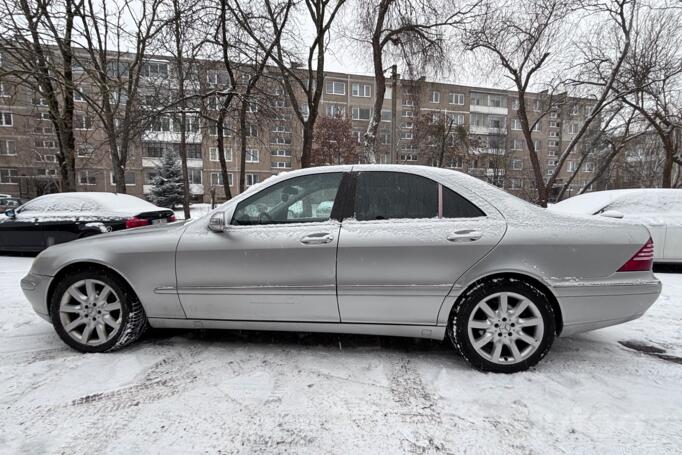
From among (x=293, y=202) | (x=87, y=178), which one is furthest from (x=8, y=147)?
(x=293, y=202)

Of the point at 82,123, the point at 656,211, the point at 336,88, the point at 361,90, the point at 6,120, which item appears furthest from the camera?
the point at 361,90

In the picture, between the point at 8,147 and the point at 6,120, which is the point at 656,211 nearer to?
the point at 8,147

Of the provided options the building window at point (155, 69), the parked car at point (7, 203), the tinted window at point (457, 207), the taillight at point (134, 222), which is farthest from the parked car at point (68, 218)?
the parked car at point (7, 203)

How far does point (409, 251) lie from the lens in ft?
8.70

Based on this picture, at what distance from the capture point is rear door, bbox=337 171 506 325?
2.63 meters

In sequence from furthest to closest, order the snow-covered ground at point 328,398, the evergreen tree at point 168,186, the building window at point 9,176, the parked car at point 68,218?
1. the building window at point 9,176
2. the evergreen tree at point 168,186
3. the parked car at point 68,218
4. the snow-covered ground at point 328,398

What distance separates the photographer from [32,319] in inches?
152

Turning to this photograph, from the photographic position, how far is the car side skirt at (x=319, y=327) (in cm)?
275

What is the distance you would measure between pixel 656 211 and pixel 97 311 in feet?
A: 27.8

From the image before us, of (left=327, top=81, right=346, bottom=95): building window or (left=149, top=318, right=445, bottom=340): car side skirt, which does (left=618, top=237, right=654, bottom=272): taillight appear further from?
(left=327, top=81, right=346, bottom=95): building window

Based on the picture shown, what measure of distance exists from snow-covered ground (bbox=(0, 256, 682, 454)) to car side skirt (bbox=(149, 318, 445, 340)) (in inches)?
9.8

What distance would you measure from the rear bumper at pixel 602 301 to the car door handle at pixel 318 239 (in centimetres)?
172

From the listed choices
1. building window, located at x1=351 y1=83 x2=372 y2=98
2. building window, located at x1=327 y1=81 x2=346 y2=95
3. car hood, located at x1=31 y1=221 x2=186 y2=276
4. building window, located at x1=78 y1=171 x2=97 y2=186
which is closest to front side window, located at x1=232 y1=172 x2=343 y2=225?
car hood, located at x1=31 y1=221 x2=186 y2=276

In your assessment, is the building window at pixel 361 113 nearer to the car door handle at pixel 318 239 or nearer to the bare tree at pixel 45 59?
the bare tree at pixel 45 59
